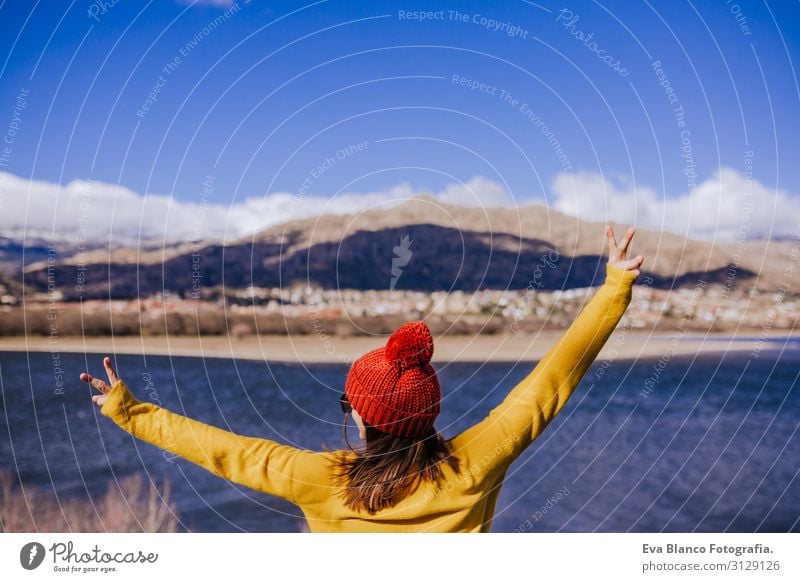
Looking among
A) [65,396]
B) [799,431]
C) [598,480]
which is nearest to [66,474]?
[65,396]

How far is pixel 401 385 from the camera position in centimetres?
150

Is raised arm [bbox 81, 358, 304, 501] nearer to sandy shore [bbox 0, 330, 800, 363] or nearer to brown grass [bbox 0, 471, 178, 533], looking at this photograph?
brown grass [bbox 0, 471, 178, 533]

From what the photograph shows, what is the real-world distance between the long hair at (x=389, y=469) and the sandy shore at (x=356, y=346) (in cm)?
519

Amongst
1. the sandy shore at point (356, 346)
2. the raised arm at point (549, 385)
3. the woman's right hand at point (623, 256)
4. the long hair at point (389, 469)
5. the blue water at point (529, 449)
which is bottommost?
the blue water at point (529, 449)

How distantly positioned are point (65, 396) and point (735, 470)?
5907 mm

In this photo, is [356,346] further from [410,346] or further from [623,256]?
[410,346]

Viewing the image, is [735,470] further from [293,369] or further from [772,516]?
[293,369]

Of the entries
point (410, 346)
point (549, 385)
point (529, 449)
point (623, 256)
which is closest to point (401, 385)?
Result: point (410, 346)

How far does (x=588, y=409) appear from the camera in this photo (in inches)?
344

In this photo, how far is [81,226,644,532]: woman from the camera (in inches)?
59.4

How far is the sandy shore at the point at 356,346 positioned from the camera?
716cm

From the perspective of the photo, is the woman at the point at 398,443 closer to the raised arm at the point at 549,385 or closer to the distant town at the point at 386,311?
the raised arm at the point at 549,385

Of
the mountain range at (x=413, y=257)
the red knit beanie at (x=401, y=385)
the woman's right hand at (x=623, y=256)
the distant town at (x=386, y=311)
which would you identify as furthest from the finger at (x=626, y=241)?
the distant town at (x=386, y=311)

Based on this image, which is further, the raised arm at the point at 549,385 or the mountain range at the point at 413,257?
the mountain range at the point at 413,257
